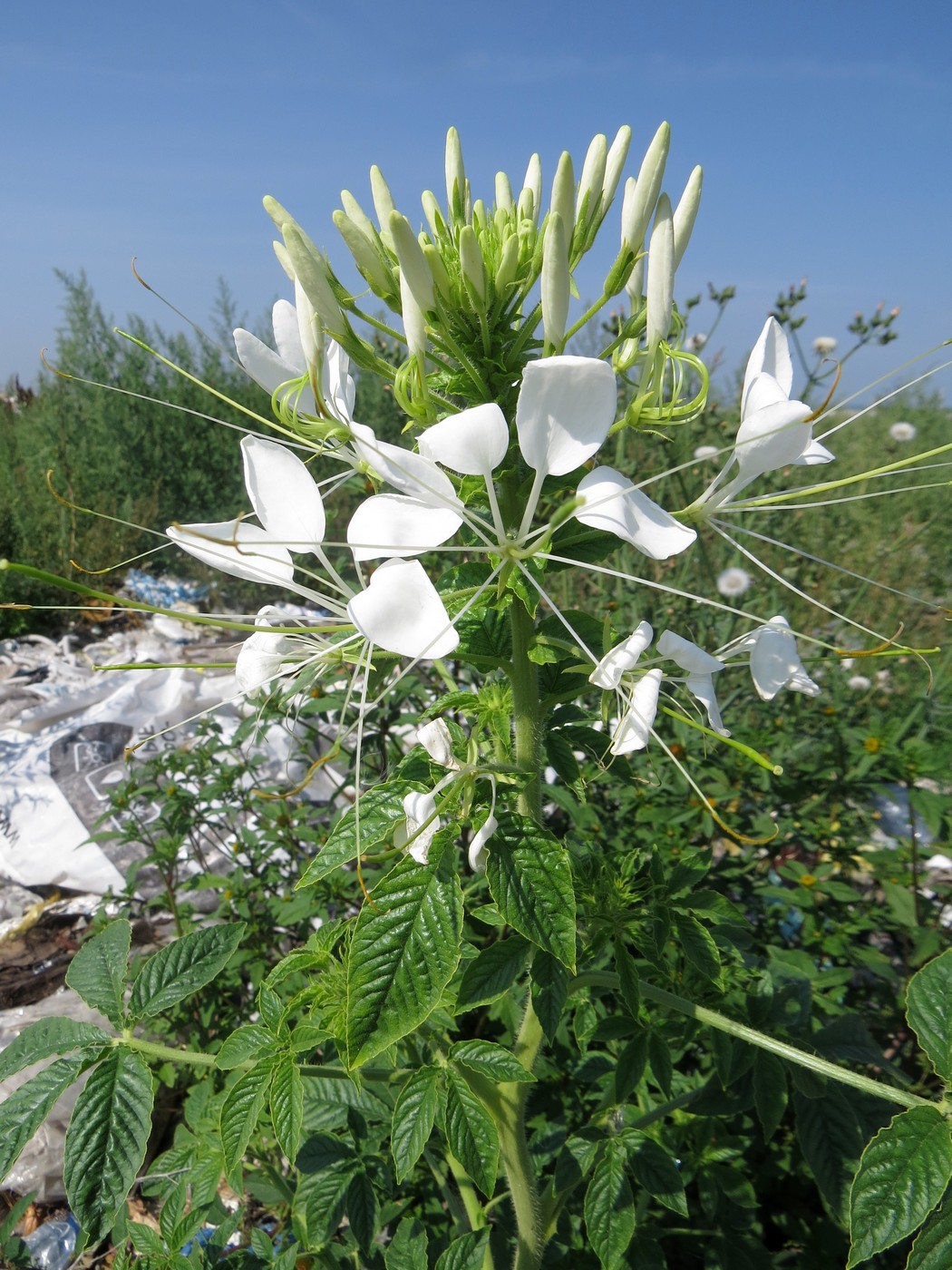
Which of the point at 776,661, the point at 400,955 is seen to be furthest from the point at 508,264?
the point at 400,955

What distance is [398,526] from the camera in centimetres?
79

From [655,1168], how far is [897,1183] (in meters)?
0.45

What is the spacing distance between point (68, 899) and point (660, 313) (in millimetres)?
3036

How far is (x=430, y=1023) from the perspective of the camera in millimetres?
1101

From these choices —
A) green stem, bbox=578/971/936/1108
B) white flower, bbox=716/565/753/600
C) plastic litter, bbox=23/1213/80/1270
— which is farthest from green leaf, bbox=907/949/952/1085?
white flower, bbox=716/565/753/600

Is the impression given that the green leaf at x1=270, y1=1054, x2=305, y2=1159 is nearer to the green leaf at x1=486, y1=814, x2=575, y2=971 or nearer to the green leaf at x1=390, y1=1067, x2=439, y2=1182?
the green leaf at x1=390, y1=1067, x2=439, y2=1182

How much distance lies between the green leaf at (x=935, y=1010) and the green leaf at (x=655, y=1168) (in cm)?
47

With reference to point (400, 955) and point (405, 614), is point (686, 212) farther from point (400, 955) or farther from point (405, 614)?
point (400, 955)

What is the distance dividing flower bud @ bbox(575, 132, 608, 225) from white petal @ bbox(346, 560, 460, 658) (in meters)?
0.56

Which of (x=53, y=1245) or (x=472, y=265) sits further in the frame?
(x=53, y=1245)

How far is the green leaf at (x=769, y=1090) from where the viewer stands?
41.2 inches

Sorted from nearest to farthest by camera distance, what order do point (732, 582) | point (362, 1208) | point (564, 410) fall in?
point (564, 410) < point (362, 1208) < point (732, 582)

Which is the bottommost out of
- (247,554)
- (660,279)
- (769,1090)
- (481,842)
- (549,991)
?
(769,1090)

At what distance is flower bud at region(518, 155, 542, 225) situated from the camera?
1.06 m
